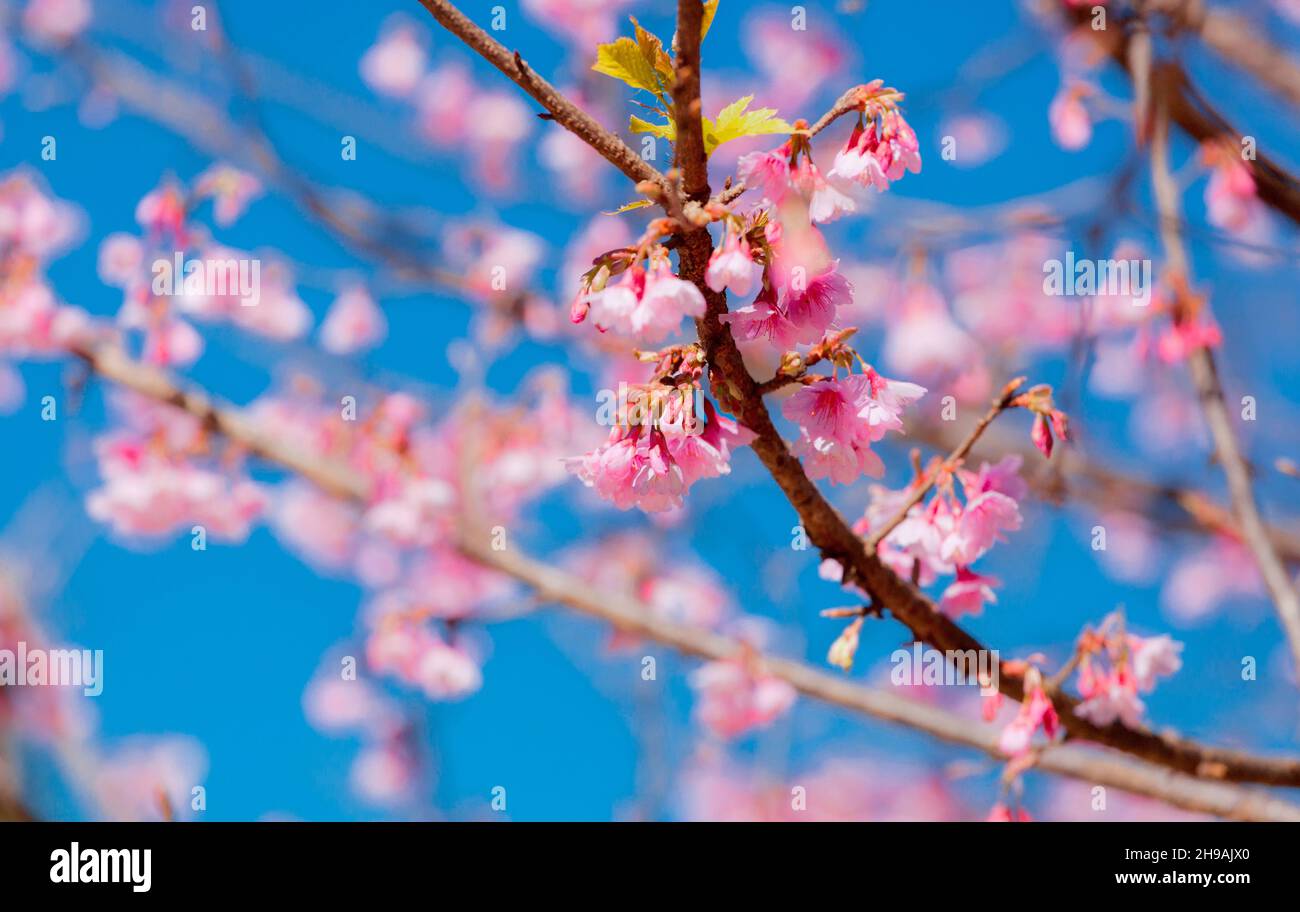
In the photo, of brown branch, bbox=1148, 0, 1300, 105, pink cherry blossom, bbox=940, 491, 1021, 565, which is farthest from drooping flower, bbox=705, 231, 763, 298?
brown branch, bbox=1148, 0, 1300, 105

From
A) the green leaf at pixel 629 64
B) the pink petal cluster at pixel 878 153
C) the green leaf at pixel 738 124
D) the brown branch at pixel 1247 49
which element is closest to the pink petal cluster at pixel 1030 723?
the pink petal cluster at pixel 878 153

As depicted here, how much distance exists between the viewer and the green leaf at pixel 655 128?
1283 mm

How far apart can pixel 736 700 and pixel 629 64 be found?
3388 millimetres

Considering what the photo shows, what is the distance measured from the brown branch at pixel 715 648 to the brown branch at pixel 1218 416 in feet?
1.09

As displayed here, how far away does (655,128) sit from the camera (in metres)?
1.29

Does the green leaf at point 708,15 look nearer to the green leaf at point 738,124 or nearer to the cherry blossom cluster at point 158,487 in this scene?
the green leaf at point 738,124

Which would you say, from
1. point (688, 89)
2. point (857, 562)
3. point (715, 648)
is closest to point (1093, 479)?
point (715, 648)

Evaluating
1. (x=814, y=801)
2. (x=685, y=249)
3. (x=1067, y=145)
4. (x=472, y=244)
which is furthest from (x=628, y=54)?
(x=814, y=801)

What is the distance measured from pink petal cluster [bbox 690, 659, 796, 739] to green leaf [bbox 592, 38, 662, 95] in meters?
2.45

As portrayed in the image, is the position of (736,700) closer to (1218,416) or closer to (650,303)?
(1218,416)

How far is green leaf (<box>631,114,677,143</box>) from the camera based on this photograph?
4.21ft

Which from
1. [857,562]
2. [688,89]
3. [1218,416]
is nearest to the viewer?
[688,89]

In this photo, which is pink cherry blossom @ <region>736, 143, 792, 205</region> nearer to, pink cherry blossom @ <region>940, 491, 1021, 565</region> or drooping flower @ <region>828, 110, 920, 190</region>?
drooping flower @ <region>828, 110, 920, 190</region>
